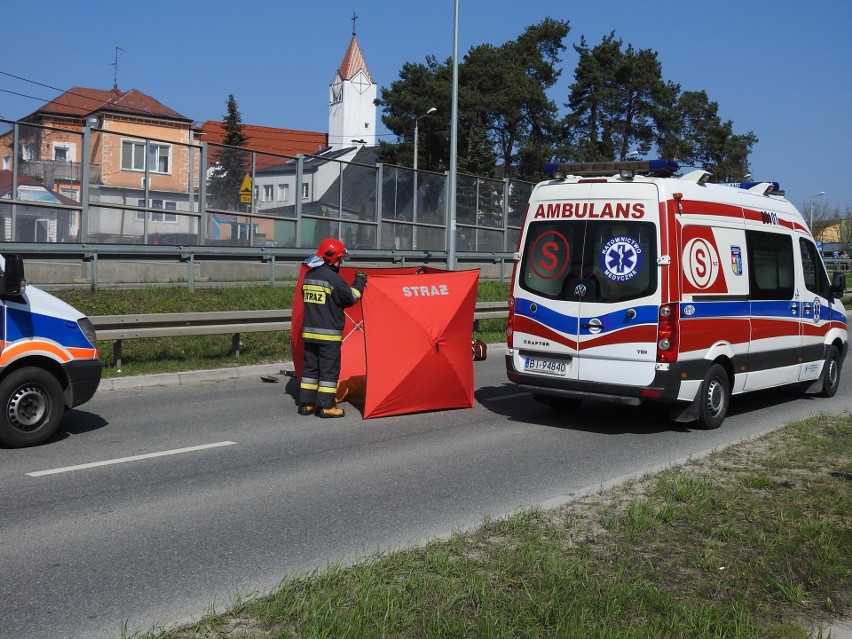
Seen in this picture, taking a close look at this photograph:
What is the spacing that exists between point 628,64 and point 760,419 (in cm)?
5139

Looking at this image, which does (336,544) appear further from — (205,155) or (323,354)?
(205,155)

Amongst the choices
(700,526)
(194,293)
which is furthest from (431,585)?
(194,293)

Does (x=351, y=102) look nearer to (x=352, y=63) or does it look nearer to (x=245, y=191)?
(x=352, y=63)

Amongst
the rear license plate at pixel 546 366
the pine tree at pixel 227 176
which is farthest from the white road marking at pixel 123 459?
the pine tree at pixel 227 176

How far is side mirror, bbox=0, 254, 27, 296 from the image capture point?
7.68 m

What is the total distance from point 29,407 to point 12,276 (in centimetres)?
123

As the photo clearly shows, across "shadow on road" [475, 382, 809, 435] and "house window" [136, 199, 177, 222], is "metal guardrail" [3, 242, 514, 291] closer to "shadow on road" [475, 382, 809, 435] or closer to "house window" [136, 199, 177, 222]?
"house window" [136, 199, 177, 222]

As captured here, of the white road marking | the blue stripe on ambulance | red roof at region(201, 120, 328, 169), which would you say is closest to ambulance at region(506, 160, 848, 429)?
the white road marking

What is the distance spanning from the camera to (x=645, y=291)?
9.33 meters

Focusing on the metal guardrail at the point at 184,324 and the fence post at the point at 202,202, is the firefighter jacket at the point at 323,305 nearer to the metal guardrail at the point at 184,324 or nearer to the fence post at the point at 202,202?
the metal guardrail at the point at 184,324

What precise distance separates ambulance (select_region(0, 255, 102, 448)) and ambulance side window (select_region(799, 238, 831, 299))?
333 inches

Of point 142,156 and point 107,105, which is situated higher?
point 107,105

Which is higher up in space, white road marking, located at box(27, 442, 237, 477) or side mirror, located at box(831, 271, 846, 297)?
side mirror, located at box(831, 271, 846, 297)

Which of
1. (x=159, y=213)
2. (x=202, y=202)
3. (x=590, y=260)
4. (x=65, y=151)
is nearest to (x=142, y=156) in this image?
(x=159, y=213)
